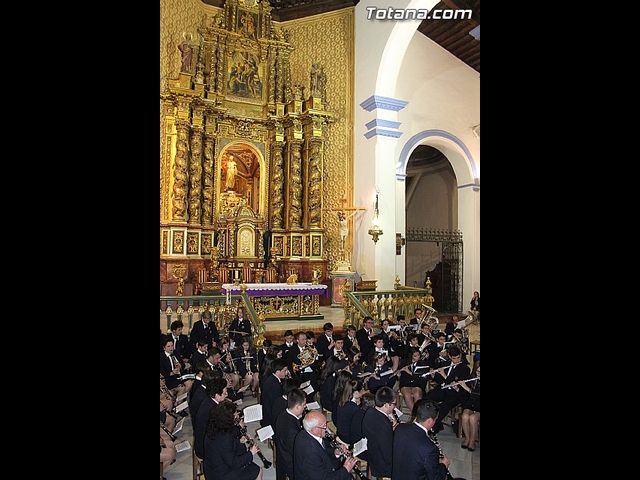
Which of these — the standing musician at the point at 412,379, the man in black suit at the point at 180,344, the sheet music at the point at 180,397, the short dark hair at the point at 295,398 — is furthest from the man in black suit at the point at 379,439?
the man in black suit at the point at 180,344

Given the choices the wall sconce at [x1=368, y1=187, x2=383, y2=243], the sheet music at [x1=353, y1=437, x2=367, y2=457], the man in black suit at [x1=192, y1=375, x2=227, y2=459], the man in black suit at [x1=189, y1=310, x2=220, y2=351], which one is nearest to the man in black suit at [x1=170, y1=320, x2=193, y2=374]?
the man in black suit at [x1=189, y1=310, x2=220, y2=351]

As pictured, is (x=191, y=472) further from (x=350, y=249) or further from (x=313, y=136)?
(x=313, y=136)

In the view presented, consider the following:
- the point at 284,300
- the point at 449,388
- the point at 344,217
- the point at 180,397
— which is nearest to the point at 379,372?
the point at 449,388

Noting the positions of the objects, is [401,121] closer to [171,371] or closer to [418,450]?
[171,371]

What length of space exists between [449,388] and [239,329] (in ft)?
15.2

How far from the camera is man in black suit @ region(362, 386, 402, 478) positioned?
4.36 metres

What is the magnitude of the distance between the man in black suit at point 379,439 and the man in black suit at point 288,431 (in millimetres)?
655

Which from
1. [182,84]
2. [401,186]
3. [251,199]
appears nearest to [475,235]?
[401,186]

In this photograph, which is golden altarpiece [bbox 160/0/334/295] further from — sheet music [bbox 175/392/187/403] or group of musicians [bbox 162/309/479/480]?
sheet music [bbox 175/392/187/403]

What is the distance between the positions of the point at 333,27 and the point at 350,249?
304 inches

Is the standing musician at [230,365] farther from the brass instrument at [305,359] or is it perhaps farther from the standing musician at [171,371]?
the brass instrument at [305,359]

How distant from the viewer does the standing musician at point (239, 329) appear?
9.26m

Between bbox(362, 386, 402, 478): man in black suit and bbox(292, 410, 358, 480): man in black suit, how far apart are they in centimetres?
52

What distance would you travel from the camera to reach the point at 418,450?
12.8 feet
